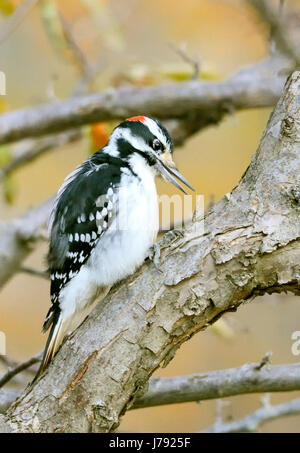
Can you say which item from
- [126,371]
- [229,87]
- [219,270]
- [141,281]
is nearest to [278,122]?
[219,270]

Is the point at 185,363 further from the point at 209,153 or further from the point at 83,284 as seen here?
the point at 83,284

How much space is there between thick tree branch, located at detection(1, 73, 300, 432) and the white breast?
1.39 feet

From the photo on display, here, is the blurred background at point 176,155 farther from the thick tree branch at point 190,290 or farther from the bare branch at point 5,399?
the thick tree branch at point 190,290

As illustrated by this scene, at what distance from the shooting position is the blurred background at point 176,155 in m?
5.37

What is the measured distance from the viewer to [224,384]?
2.63 metres

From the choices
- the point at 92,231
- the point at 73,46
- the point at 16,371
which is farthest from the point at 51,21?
the point at 16,371

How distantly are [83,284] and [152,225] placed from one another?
0.38 metres

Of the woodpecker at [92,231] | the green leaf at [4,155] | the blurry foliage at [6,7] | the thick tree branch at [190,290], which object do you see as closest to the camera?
the thick tree branch at [190,290]

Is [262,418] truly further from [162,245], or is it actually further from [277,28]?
[277,28]

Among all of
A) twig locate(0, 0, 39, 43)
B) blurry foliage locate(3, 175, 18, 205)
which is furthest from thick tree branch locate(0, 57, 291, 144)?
twig locate(0, 0, 39, 43)

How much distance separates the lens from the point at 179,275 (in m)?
2.18

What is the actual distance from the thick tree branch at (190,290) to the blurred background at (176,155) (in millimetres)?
2498

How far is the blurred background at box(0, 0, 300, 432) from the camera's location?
5371 mm

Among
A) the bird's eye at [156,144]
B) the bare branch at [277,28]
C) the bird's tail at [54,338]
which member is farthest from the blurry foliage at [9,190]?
the bare branch at [277,28]
